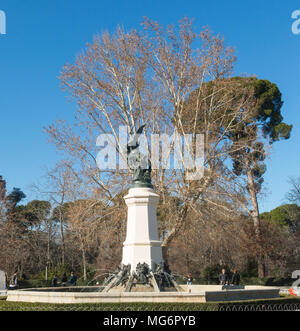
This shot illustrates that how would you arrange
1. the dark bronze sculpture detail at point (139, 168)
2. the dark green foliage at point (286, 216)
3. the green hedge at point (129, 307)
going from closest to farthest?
the green hedge at point (129, 307) < the dark bronze sculpture detail at point (139, 168) < the dark green foliage at point (286, 216)

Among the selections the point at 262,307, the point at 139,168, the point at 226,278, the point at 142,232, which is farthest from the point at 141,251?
the point at 226,278

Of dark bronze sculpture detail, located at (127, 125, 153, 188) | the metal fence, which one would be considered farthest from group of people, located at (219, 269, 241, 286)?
dark bronze sculpture detail, located at (127, 125, 153, 188)

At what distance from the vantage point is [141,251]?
16375 millimetres

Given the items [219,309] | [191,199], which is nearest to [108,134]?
[191,199]

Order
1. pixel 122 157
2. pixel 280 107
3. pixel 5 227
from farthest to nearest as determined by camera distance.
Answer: pixel 280 107 < pixel 5 227 < pixel 122 157

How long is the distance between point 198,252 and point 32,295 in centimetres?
2780

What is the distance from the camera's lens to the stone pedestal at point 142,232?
53.6 feet

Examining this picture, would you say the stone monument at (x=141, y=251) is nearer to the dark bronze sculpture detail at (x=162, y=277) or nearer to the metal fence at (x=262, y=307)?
the dark bronze sculpture detail at (x=162, y=277)

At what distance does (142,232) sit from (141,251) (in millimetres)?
723

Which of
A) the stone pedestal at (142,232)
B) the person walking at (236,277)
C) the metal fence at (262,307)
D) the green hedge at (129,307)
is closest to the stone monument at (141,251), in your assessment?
the stone pedestal at (142,232)

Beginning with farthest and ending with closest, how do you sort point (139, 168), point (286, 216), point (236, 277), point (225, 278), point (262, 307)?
1. point (286, 216)
2. point (236, 277)
3. point (225, 278)
4. point (139, 168)
5. point (262, 307)

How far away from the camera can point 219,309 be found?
41.8 ft

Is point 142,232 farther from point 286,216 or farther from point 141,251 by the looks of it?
point 286,216
